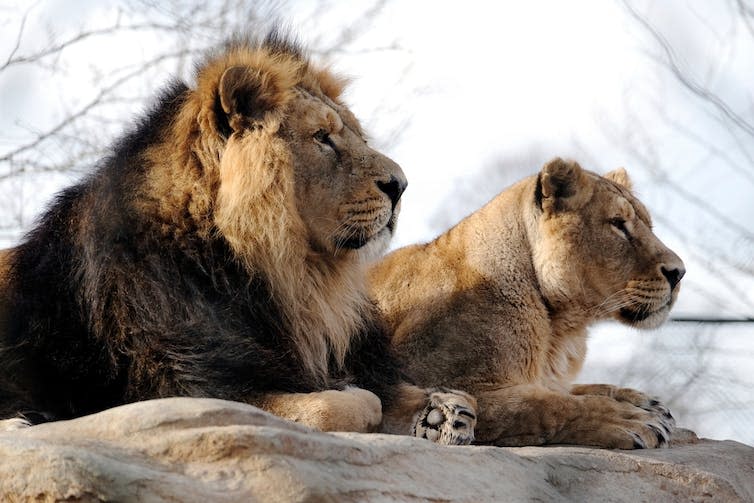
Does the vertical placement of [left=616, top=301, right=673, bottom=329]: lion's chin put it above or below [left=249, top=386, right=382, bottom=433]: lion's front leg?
above

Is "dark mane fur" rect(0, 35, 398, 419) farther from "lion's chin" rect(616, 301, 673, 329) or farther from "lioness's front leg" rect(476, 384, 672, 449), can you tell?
"lion's chin" rect(616, 301, 673, 329)

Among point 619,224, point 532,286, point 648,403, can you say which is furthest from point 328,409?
point 619,224

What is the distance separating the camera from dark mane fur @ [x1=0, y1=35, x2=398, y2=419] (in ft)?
12.4

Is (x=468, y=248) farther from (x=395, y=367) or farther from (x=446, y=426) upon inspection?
(x=446, y=426)

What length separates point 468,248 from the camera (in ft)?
17.7

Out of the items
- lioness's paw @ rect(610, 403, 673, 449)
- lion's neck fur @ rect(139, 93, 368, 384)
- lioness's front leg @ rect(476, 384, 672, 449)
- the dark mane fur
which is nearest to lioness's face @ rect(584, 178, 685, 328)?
lioness's front leg @ rect(476, 384, 672, 449)

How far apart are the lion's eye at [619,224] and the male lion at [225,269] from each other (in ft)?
4.42

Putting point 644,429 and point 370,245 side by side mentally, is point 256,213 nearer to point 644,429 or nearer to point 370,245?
point 370,245

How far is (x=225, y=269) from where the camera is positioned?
13.3ft

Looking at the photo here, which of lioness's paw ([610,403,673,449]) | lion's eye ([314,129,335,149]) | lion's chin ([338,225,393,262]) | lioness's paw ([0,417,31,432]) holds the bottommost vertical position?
lioness's paw ([610,403,673,449])

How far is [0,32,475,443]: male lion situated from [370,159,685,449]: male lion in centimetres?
62

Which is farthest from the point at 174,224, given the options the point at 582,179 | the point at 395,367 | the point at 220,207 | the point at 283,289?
the point at 582,179

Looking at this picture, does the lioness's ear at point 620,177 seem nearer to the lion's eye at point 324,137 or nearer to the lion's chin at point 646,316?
the lion's chin at point 646,316

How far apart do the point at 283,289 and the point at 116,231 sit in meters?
0.58
